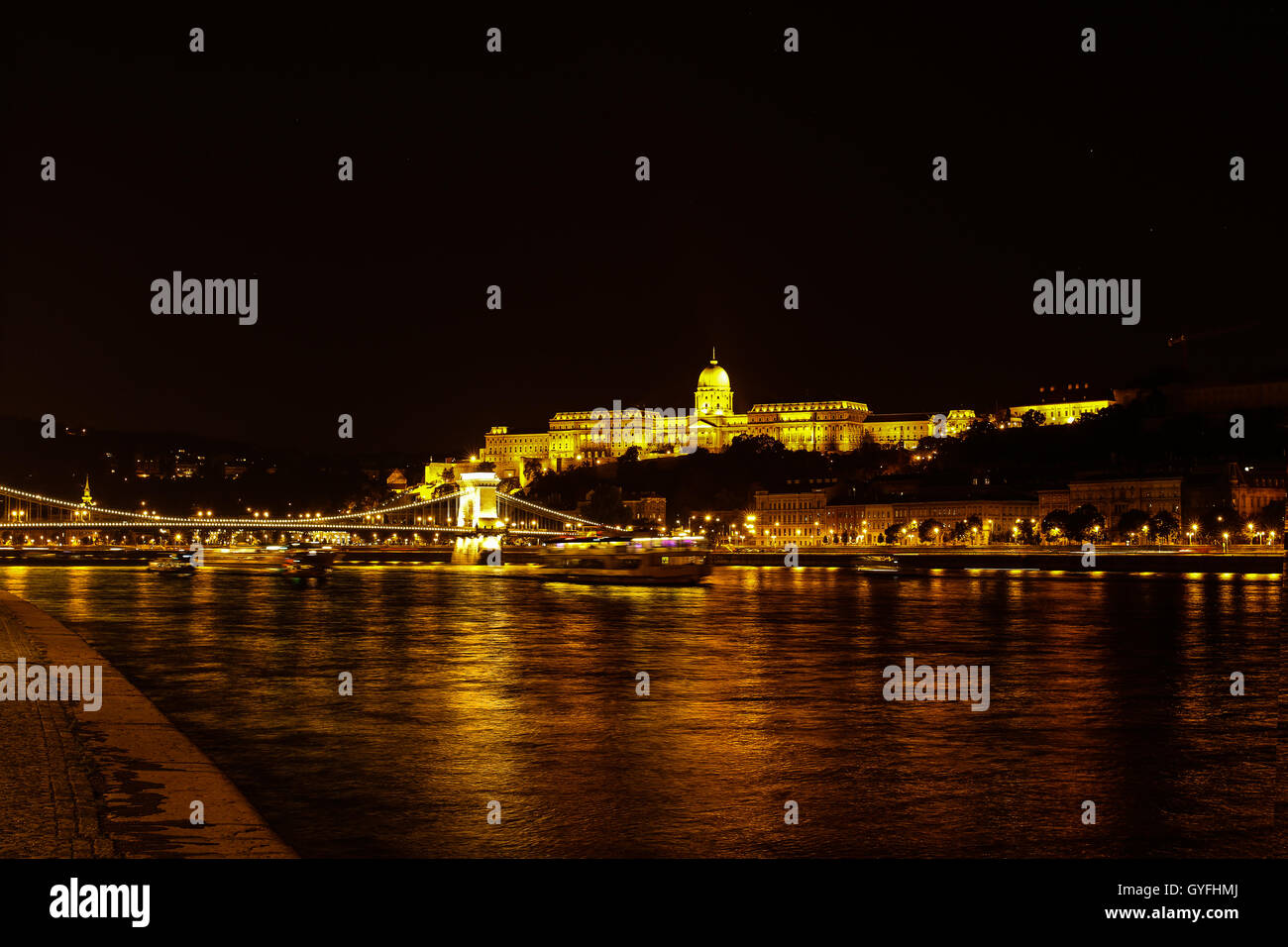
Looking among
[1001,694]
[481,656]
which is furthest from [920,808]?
[481,656]

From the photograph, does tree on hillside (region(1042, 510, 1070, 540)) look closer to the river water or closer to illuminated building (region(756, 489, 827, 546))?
illuminated building (region(756, 489, 827, 546))

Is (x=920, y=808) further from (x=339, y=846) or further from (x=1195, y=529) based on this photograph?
(x=1195, y=529)

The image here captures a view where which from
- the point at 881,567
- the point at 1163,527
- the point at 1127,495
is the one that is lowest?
the point at 881,567

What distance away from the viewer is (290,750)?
838 centimetres

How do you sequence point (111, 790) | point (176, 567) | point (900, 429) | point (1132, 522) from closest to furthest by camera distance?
point (111, 790)
point (176, 567)
point (1132, 522)
point (900, 429)

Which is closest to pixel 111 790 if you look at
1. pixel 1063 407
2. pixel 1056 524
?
pixel 1056 524

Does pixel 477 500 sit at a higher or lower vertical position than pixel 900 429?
lower

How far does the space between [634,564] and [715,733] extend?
106 feet

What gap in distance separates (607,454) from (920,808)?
4426 inches


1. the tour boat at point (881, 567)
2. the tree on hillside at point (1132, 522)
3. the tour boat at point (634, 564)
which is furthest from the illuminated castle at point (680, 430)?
the tour boat at point (634, 564)

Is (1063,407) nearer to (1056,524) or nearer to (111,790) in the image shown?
(1056,524)

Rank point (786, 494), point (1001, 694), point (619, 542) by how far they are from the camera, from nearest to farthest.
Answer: point (1001, 694) < point (619, 542) < point (786, 494)

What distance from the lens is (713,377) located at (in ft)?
404

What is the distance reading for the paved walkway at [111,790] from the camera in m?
4.88
